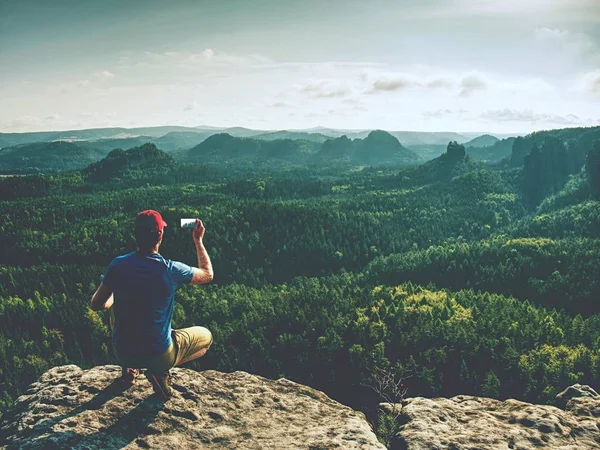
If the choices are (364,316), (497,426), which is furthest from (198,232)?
(364,316)

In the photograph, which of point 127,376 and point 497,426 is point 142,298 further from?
point 497,426

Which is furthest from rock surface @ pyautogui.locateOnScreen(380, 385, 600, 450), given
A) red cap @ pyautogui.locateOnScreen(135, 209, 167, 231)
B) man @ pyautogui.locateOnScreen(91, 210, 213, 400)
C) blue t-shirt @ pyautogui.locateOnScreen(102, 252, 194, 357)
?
red cap @ pyautogui.locateOnScreen(135, 209, 167, 231)

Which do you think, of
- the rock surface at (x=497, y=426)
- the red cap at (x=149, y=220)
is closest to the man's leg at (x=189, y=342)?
the red cap at (x=149, y=220)

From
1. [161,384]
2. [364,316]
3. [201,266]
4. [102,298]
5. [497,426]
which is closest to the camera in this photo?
[102,298]

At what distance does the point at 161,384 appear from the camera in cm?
1515

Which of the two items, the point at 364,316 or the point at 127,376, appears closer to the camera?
the point at 127,376

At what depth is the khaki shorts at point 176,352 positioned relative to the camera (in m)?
14.0

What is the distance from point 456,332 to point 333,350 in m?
29.3

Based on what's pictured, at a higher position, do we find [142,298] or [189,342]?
[142,298]

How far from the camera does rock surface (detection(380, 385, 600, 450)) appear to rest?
15.4m

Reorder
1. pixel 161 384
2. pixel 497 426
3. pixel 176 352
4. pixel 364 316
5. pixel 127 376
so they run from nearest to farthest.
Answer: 1. pixel 176 352
2. pixel 161 384
3. pixel 127 376
4. pixel 497 426
5. pixel 364 316

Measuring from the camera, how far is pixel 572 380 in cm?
7431

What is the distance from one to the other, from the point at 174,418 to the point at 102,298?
5162mm

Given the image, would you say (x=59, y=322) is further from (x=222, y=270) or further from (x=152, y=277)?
(x=152, y=277)
